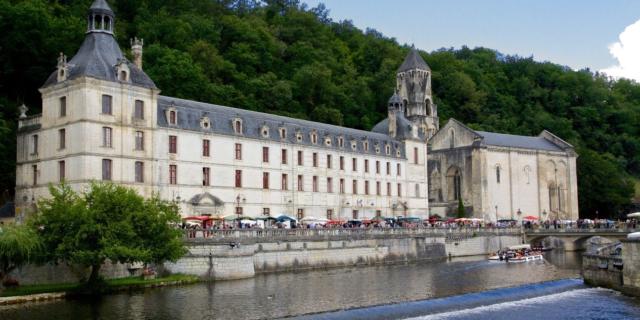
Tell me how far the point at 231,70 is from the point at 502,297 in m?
55.6

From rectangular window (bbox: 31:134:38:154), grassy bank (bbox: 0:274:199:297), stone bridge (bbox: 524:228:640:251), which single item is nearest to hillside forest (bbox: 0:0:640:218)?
rectangular window (bbox: 31:134:38:154)

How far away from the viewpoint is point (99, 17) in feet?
169

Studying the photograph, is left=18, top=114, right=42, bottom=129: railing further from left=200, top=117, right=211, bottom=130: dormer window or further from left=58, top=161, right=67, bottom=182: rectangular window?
left=200, top=117, right=211, bottom=130: dormer window

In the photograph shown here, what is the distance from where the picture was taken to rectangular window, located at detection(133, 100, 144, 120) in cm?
4969

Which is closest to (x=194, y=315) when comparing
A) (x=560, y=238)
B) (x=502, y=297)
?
(x=502, y=297)

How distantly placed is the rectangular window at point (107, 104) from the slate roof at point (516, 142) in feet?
160

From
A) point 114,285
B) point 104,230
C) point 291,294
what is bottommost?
point 291,294

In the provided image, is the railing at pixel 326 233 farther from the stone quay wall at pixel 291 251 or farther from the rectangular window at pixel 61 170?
the rectangular window at pixel 61 170

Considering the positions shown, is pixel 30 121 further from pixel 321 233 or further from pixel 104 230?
pixel 321 233

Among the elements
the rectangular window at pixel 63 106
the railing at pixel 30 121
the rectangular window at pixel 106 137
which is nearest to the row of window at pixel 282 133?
the rectangular window at pixel 106 137

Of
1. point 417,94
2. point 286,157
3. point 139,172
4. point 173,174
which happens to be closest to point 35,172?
point 139,172

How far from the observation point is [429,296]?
35812mm

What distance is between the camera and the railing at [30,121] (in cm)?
5078

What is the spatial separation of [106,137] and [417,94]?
53214 mm
